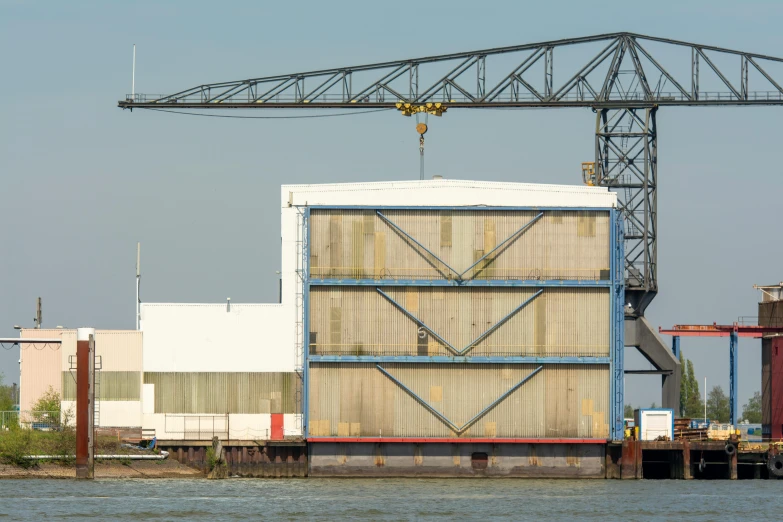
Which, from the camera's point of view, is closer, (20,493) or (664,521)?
(664,521)

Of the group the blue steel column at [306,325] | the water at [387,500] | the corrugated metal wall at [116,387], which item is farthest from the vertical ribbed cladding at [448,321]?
the corrugated metal wall at [116,387]

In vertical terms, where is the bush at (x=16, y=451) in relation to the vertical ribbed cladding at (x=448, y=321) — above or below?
below

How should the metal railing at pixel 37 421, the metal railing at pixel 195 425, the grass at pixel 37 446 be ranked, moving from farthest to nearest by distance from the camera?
the metal railing at pixel 195 425
the metal railing at pixel 37 421
the grass at pixel 37 446

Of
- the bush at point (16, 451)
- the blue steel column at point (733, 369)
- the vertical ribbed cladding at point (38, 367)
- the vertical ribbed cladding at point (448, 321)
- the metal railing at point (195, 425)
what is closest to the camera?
the bush at point (16, 451)

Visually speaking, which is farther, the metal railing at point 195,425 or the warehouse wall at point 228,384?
the warehouse wall at point 228,384

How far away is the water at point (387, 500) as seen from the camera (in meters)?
76.1

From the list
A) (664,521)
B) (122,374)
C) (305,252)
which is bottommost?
(664,521)

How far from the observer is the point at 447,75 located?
116 m

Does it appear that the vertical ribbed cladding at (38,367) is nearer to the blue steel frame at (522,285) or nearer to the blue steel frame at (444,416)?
the blue steel frame at (522,285)

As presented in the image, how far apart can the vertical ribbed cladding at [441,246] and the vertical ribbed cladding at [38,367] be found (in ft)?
56.1

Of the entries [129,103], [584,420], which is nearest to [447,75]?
[129,103]

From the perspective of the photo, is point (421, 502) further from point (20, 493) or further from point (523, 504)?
point (20, 493)

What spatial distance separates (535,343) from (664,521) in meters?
21.8

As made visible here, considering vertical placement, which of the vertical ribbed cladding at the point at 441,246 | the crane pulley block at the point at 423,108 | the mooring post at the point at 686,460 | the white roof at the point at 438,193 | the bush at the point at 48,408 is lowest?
the mooring post at the point at 686,460
